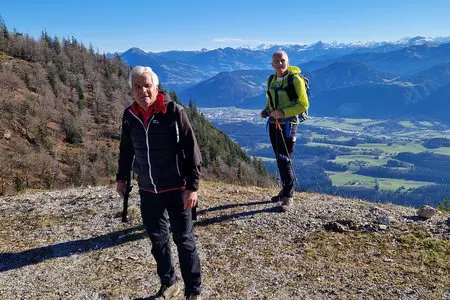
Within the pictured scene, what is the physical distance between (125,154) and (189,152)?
1.10m

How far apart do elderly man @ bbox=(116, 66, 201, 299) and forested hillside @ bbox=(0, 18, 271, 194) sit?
817 centimetres

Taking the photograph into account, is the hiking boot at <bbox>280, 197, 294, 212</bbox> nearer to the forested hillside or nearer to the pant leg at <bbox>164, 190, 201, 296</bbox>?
the pant leg at <bbox>164, 190, 201, 296</bbox>

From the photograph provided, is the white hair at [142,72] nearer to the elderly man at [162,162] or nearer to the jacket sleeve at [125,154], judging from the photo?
the elderly man at [162,162]

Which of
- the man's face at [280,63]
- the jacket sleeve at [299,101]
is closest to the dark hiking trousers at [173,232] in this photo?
the jacket sleeve at [299,101]

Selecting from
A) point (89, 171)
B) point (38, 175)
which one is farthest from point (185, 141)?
point (89, 171)

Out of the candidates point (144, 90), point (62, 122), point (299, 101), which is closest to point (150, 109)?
point (144, 90)

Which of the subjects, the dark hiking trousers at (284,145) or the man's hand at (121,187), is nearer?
the man's hand at (121,187)

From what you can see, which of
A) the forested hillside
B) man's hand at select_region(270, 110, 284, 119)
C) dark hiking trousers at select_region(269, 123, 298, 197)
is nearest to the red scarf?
man's hand at select_region(270, 110, 284, 119)

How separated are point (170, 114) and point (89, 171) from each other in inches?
1564

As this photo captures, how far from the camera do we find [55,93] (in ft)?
203

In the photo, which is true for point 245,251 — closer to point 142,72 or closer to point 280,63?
point 280,63

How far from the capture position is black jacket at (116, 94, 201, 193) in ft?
15.1

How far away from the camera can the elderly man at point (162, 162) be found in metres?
4.60

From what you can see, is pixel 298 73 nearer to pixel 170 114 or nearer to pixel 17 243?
pixel 170 114
